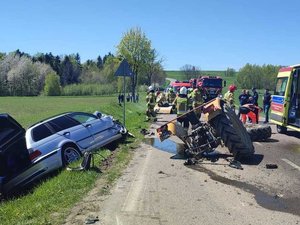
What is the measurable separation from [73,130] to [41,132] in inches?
38.5

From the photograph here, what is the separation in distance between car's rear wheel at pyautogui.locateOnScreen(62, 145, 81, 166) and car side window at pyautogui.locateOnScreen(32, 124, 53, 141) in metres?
0.55

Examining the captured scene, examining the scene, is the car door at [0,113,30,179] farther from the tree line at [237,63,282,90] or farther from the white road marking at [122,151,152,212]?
the tree line at [237,63,282,90]

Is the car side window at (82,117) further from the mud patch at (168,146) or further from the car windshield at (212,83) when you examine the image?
the car windshield at (212,83)

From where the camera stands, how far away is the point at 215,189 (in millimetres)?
Result: 7535

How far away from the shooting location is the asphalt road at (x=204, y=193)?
597 cm

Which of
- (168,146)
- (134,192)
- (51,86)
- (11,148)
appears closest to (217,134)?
(168,146)

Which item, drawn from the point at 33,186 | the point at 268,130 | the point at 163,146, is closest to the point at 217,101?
the point at 163,146

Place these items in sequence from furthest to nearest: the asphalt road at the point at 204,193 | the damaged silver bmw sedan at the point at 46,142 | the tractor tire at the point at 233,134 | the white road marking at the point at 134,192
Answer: the tractor tire at the point at 233,134 < the damaged silver bmw sedan at the point at 46,142 < the white road marking at the point at 134,192 < the asphalt road at the point at 204,193

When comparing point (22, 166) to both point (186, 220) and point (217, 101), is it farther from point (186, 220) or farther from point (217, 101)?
point (217, 101)

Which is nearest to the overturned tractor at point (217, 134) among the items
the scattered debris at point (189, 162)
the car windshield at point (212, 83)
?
the scattered debris at point (189, 162)

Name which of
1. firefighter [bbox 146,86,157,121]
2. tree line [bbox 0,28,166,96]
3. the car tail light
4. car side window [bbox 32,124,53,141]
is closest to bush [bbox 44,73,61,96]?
tree line [bbox 0,28,166,96]

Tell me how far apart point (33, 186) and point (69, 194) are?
2.44 metres

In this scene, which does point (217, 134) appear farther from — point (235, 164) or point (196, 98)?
point (196, 98)

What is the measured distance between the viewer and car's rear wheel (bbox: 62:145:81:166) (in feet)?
33.3
